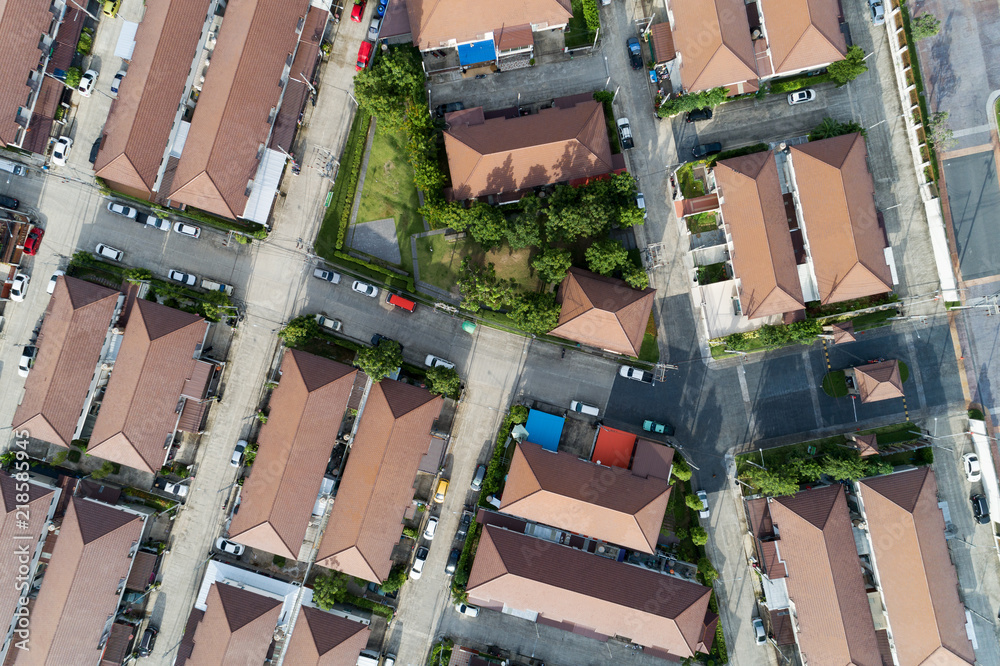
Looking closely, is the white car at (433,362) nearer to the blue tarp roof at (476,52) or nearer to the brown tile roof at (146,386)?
the brown tile roof at (146,386)

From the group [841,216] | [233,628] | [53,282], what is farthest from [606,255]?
[53,282]

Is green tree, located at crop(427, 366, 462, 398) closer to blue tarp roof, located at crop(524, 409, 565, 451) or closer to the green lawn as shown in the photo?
blue tarp roof, located at crop(524, 409, 565, 451)

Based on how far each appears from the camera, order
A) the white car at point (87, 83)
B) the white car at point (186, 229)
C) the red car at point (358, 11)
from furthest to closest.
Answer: the white car at point (186, 229) → the red car at point (358, 11) → the white car at point (87, 83)

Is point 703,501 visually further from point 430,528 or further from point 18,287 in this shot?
point 18,287

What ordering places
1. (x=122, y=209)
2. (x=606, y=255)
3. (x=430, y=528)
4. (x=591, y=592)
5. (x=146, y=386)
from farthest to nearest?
(x=430, y=528), (x=122, y=209), (x=146, y=386), (x=591, y=592), (x=606, y=255)

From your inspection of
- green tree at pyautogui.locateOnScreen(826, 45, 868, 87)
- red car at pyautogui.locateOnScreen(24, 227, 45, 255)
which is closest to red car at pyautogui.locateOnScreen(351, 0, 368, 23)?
red car at pyautogui.locateOnScreen(24, 227, 45, 255)

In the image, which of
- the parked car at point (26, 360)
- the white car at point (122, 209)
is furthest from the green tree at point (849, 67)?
the parked car at point (26, 360)

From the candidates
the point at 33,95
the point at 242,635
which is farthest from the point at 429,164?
the point at 242,635
